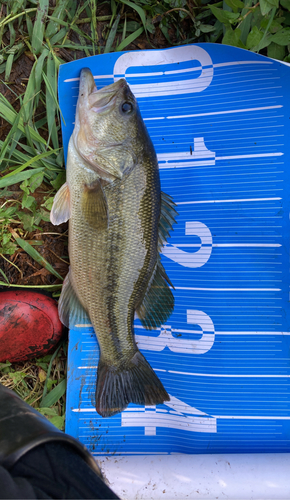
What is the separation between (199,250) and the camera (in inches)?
69.6

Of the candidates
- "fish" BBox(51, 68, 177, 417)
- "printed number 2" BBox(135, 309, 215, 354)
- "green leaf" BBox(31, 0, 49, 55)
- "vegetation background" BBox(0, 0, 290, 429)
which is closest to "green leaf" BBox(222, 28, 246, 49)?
"vegetation background" BBox(0, 0, 290, 429)

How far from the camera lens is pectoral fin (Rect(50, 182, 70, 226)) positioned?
5.28 ft

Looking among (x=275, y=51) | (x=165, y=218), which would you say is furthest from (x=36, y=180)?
(x=275, y=51)

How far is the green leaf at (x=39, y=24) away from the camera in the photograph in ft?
5.58

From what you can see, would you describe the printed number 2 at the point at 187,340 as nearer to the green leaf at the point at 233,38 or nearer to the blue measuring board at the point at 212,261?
the blue measuring board at the point at 212,261

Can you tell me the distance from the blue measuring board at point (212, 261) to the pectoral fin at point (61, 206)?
0.39m

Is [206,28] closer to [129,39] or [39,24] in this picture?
[129,39]

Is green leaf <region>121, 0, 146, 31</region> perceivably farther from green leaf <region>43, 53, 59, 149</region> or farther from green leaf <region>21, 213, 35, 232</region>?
green leaf <region>21, 213, 35, 232</region>

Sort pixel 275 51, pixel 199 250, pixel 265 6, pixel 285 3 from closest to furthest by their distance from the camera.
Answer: pixel 265 6
pixel 285 3
pixel 275 51
pixel 199 250

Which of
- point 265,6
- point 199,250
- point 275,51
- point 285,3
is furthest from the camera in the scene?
point 199,250

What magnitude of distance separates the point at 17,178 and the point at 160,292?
102cm

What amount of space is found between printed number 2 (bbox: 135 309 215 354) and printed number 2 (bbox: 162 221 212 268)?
0.92 ft

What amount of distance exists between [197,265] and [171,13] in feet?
4.84

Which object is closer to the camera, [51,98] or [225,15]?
[225,15]
